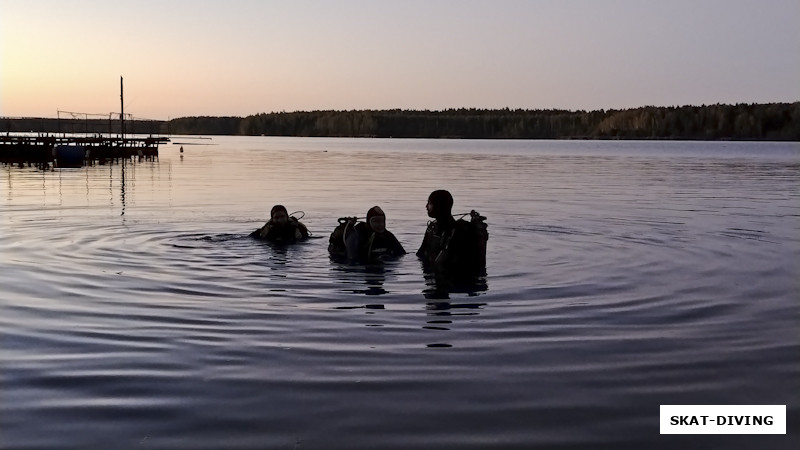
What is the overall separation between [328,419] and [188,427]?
102 cm

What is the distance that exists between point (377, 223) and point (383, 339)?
5.96m

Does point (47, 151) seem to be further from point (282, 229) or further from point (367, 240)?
point (367, 240)

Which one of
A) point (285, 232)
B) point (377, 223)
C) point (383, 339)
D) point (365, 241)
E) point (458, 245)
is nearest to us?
point (383, 339)

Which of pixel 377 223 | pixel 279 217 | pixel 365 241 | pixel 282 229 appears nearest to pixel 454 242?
pixel 377 223

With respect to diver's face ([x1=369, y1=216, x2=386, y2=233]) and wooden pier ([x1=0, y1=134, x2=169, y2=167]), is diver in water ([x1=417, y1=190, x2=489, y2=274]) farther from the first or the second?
wooden pier ([x1=0, y1=134, x2=169, y2=167])

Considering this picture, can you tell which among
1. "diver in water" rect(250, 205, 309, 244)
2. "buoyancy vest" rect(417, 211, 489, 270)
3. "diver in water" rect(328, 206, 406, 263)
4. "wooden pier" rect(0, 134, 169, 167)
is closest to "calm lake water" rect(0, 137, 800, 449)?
"diver in water" rect(328, 206, 406, 263)

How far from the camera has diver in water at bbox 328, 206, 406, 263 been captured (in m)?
15.7

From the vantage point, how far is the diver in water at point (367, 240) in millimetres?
15719

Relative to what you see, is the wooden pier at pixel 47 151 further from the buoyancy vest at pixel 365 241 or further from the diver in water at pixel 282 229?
the buoyancy vest at pixel 365 241

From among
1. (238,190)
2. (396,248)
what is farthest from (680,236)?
(238,190)

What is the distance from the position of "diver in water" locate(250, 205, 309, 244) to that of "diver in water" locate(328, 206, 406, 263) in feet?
7.40

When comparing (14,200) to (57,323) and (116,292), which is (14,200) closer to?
(116,292)

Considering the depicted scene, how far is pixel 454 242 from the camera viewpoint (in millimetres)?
14320

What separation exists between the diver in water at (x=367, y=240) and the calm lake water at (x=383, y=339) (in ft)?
1.29
